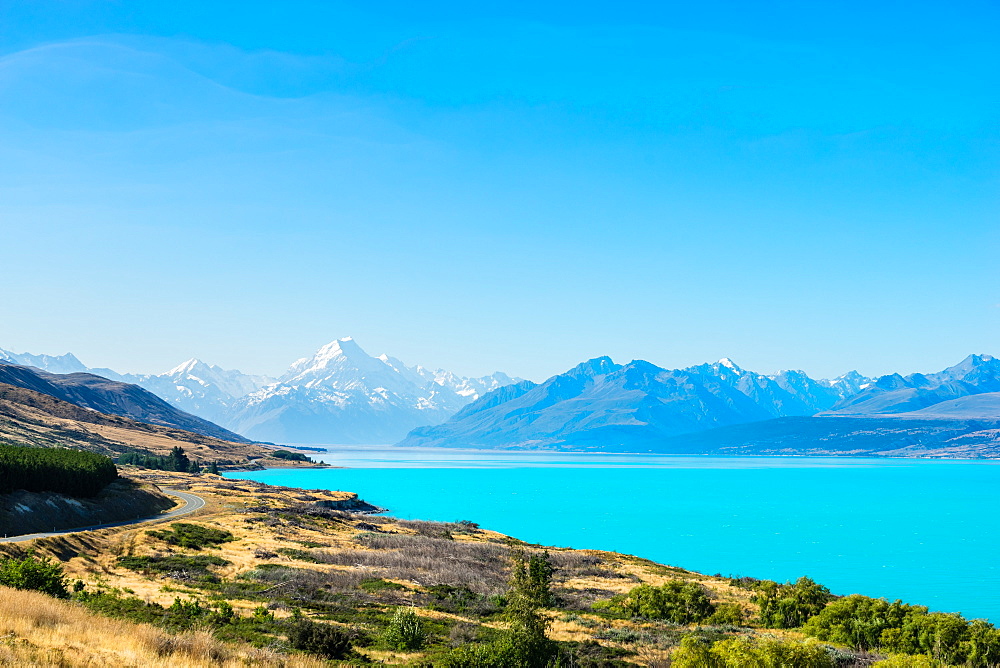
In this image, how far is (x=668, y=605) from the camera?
3800 cm

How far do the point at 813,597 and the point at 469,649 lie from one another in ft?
78.5

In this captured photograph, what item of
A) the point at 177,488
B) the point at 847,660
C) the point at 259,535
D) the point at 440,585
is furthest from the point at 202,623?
the point at 177,488

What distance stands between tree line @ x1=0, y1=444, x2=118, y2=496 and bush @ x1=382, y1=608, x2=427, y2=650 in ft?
168

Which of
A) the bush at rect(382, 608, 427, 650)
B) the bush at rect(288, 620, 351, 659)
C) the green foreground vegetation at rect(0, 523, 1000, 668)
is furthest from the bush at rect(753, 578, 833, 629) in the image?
the bush at rect(288, 620, 351, 659)

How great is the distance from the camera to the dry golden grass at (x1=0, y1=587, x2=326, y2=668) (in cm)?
1410

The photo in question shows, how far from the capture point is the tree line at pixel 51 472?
63344 mm

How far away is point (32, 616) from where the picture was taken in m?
17.1

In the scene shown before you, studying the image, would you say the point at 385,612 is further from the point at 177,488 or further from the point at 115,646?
the point at 177,488

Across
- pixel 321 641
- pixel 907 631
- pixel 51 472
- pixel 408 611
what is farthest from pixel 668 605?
pixel 51 472

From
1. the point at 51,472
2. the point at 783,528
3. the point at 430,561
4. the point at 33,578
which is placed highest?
the point at 33,578

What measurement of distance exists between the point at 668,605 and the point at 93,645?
29639 millimetres

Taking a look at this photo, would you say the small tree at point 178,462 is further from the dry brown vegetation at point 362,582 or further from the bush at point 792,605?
the bush at point 792,605

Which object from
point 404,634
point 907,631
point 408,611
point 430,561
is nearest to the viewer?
point 404,634

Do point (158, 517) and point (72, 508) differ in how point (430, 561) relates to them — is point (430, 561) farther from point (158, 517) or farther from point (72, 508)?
point (158, 517)
